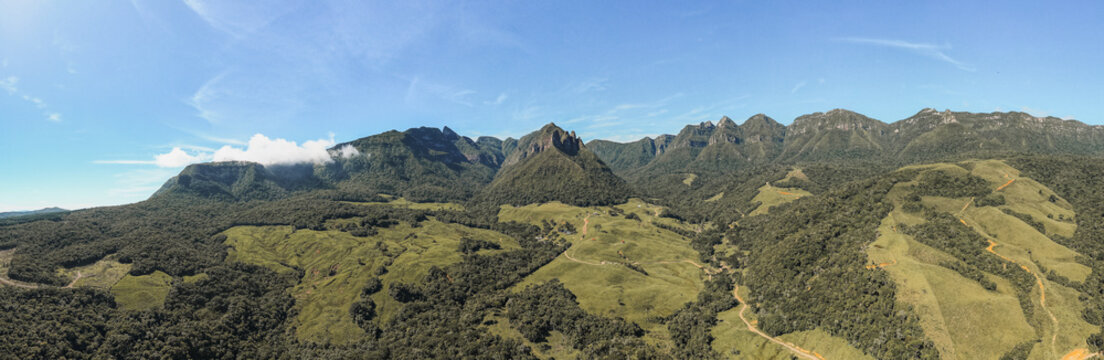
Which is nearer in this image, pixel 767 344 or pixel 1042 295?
pixel 1042 295

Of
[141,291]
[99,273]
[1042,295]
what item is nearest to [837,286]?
[1042,295]

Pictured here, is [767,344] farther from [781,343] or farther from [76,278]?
[76,278]

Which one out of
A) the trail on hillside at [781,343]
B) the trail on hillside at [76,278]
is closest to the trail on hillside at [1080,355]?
the trail on hillside at [781,343]

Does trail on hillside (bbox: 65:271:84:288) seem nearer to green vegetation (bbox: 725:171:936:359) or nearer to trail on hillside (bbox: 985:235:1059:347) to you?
green vegetation (bbox: 725:171:936:359)

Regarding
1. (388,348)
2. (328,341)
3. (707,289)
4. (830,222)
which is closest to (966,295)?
(830,222)

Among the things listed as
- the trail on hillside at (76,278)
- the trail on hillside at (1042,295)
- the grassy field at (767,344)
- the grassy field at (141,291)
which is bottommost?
the grassy field at (767,344)

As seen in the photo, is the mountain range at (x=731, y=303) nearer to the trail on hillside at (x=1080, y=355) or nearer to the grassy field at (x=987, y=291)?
the grassy field at (x=987, y=291)
